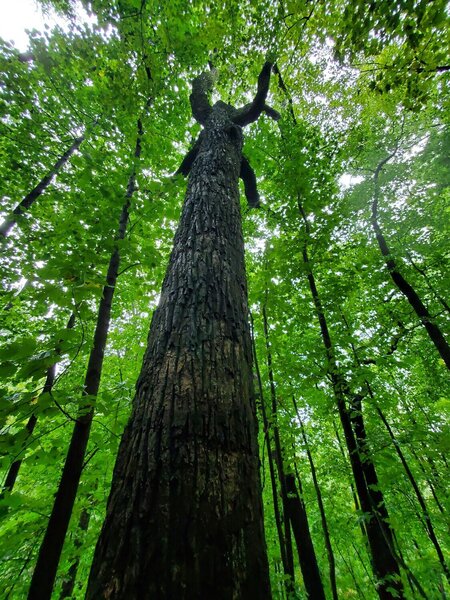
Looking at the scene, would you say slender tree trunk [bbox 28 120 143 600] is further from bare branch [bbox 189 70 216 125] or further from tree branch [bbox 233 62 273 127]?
tree branch [bbox 233 62 273 127]

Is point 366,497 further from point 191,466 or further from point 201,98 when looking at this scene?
point 201,98

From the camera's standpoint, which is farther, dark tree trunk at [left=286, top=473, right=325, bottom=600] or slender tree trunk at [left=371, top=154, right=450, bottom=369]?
slender tree trunk at [left=371, top=154, right=450, bottom=369]

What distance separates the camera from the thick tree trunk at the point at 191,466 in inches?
30.1

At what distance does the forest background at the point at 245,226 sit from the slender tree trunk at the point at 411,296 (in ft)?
0.26

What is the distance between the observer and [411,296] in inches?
280

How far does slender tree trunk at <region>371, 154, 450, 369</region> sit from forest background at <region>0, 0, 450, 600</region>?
80 millimetres

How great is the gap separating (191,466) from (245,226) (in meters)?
5.94

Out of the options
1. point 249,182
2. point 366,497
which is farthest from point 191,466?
point 249,182

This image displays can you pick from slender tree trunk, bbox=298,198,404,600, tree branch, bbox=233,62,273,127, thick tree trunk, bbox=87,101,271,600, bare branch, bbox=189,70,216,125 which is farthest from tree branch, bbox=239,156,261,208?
thick tree trunk, bbox=87,101,271,600

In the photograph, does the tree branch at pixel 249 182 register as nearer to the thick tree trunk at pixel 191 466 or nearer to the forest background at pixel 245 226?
the forest background at pixel 245 226

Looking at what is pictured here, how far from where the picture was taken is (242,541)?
33.6 inches

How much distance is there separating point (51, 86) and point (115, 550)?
655 centimetres

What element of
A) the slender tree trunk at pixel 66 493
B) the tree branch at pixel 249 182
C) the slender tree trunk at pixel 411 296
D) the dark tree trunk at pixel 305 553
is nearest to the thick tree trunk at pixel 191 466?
the slender tree trunk at pixel 66 493

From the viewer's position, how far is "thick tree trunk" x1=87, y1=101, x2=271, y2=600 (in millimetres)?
765
